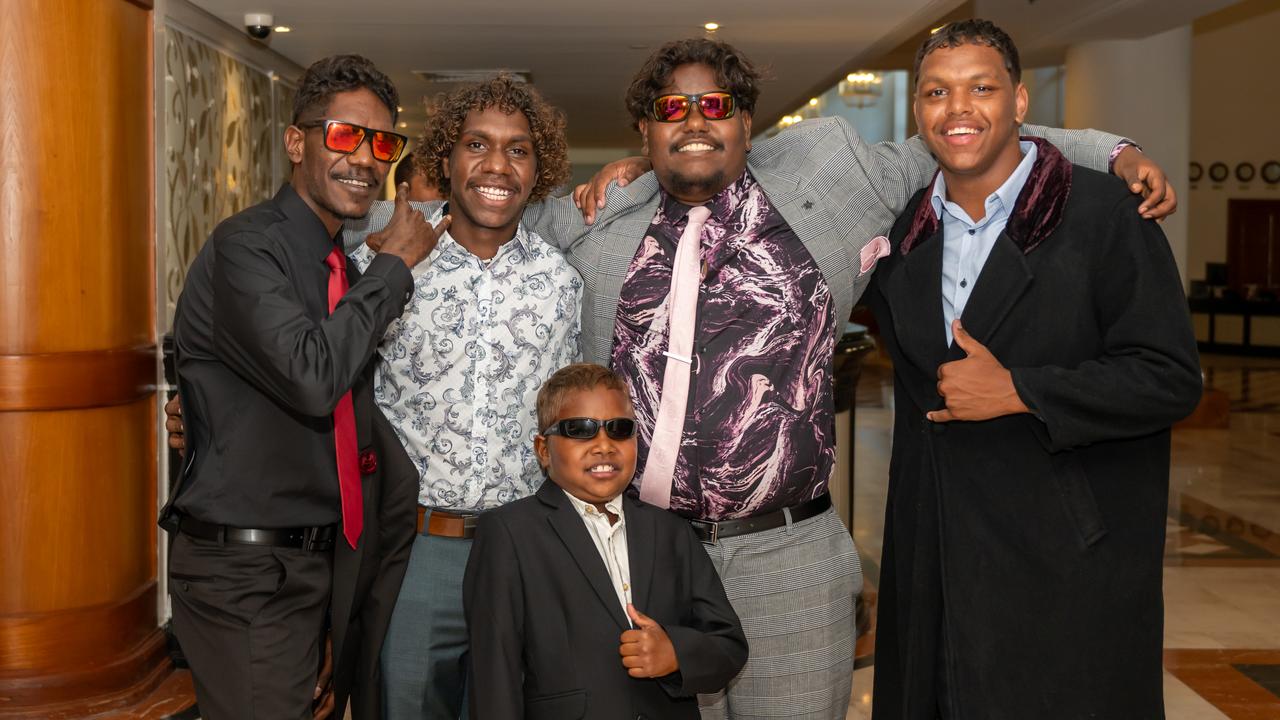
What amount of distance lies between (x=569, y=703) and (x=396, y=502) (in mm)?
577

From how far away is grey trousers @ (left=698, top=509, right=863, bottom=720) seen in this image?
2.66 m

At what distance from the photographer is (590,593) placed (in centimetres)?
252

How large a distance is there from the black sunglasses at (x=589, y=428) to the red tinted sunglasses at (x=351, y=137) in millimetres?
691

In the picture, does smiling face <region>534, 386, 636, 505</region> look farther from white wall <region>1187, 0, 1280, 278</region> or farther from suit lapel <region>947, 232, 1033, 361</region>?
white wall <region>1187, 0, 1280, 278</region>

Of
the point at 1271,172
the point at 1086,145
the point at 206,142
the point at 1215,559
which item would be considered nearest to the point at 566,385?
the point at 1086,145

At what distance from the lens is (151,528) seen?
5.14 m

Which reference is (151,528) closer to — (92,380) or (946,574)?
(92,380)

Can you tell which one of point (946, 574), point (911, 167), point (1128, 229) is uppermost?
point (911, 167)

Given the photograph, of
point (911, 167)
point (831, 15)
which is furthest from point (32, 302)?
point (831, 15)

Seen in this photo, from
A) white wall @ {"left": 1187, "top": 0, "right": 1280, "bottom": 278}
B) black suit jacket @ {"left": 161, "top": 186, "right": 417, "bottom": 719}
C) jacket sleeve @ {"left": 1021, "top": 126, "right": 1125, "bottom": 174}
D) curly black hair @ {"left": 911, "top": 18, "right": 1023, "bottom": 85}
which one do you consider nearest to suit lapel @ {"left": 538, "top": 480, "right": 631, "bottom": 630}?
black suit jacket @ {"left": 161, "top": 186, "right": 417, "bottom": 719}

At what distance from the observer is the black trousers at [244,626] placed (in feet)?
7.61

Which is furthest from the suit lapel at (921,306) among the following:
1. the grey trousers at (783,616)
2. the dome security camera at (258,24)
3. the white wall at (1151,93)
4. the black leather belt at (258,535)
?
the white wall at (1151,93)

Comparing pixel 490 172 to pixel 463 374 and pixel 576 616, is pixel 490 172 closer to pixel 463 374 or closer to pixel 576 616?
pixel 463 374

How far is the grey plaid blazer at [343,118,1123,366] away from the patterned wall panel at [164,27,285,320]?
10.8ft
